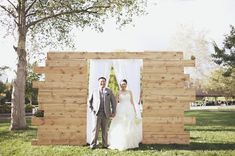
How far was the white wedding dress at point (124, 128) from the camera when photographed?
12.2 m

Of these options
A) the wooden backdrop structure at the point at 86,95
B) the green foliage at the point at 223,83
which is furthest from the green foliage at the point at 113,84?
the green foliage at the point at 223,83

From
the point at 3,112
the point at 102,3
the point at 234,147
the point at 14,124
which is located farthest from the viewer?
the point at 3,112

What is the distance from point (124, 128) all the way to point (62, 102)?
8.81ft

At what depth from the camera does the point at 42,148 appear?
493 inches

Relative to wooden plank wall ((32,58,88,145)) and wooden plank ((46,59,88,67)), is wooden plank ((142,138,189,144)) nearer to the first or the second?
wooden plank wall ((32,58,88,145))

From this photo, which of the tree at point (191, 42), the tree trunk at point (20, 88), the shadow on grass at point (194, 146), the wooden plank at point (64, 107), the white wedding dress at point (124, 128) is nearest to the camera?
the shadow on grass at point (194, 146)

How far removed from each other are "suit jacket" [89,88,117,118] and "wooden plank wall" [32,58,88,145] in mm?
783

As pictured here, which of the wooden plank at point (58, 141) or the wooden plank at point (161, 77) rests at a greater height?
the wooden plank at point (161, 77)

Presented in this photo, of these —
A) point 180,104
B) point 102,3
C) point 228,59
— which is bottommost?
point 180,104

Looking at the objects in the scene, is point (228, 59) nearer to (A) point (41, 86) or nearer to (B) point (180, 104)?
(B) point (180, 104)

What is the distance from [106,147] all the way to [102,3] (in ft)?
40.1

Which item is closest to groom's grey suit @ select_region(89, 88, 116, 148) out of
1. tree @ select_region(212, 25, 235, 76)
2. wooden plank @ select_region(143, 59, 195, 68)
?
wooden plank @ select_region(143, 59, 195, 68)

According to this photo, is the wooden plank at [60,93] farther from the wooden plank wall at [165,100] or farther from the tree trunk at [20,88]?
the tree trunk at [20,88]

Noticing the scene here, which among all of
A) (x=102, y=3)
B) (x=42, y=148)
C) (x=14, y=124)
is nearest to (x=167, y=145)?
(x=42, y=148)
